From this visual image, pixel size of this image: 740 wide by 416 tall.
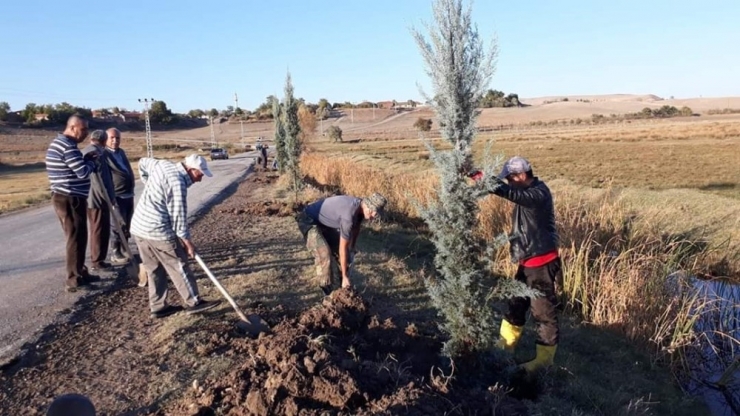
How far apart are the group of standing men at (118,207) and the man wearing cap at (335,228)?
4.01 feet

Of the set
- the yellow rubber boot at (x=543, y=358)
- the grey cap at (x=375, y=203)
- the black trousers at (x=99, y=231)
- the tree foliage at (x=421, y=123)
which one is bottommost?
the yellow rubber boot at (x=543, y=358)

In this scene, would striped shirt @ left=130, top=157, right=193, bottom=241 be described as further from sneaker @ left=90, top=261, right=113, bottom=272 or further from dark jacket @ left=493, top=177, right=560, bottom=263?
dark jacket @ left=493, top=177, right=560, bottom=263

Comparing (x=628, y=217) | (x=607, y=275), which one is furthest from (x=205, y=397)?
(x=628, y=217)

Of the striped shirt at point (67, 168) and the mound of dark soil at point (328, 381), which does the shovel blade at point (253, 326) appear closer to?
the mound of dark soil at point (328, 381)

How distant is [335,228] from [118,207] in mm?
3569

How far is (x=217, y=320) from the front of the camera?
17.3ft

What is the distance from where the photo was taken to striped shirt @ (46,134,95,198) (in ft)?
20.1

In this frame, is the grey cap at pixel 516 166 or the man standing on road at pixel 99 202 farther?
the man standing on road at pixel 99 202

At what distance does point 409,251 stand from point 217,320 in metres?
5.31

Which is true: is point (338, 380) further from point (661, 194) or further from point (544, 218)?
point (661, 194)

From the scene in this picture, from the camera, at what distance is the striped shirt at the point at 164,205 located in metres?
4.88

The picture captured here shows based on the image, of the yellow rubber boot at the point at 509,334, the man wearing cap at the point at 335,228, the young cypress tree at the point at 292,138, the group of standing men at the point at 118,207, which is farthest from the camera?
the young cypress tree at the point at 292,138

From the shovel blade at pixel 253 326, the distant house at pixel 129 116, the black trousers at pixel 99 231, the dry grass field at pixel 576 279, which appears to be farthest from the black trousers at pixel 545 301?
the distant house at pixel 129 116

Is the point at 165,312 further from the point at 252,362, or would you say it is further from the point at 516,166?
the point at 516,166
